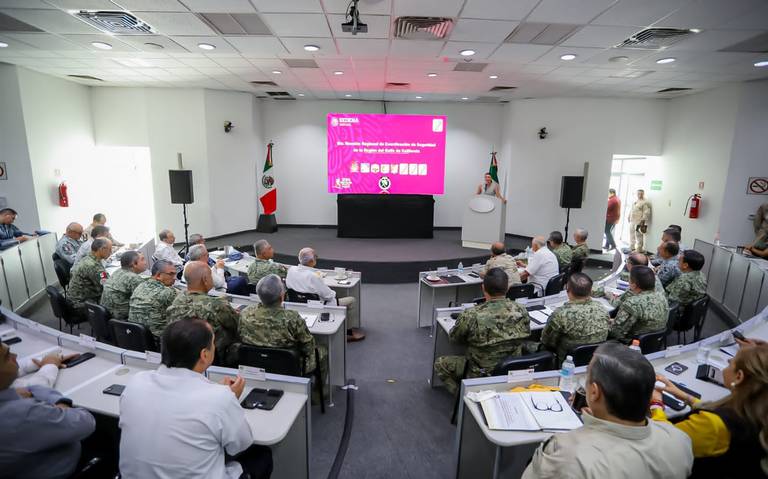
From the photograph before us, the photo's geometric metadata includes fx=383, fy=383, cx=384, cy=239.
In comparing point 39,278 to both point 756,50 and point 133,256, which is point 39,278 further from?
point 756,50

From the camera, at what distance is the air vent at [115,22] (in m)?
4.11

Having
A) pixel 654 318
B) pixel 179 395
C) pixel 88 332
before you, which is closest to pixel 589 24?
pixel 654 318

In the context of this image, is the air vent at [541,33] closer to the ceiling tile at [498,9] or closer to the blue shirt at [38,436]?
the ceiling tile at [498,9]

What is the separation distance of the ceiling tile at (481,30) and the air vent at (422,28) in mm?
122

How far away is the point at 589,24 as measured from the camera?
4160 millimetres

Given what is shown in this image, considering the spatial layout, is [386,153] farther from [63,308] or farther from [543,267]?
[63,308]

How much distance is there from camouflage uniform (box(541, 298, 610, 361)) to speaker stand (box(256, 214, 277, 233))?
811cm

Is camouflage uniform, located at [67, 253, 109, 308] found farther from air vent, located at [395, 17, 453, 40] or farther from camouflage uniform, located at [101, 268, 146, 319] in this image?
air vent, located at [395, 17, 453, 40]

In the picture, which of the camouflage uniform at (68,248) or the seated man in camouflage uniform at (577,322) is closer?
the seated man in camouflage uniform at (577,322)

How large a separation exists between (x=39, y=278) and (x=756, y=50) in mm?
10646

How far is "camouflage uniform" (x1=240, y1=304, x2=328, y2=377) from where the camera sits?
286cm

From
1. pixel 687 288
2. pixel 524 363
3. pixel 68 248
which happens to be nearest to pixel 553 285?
pixel 687 288

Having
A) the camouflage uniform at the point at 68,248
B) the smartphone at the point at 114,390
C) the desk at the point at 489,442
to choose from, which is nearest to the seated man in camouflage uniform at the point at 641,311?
the desk at the point at 489,442

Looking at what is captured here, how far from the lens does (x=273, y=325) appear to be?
2857mm
